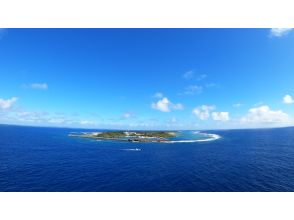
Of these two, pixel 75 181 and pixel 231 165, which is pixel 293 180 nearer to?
pixel 231 165

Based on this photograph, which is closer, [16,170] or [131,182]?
[131,182]

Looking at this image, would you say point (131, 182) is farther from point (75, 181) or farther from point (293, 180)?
point (293, 180)

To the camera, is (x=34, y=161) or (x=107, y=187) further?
(x=34, y=161)
